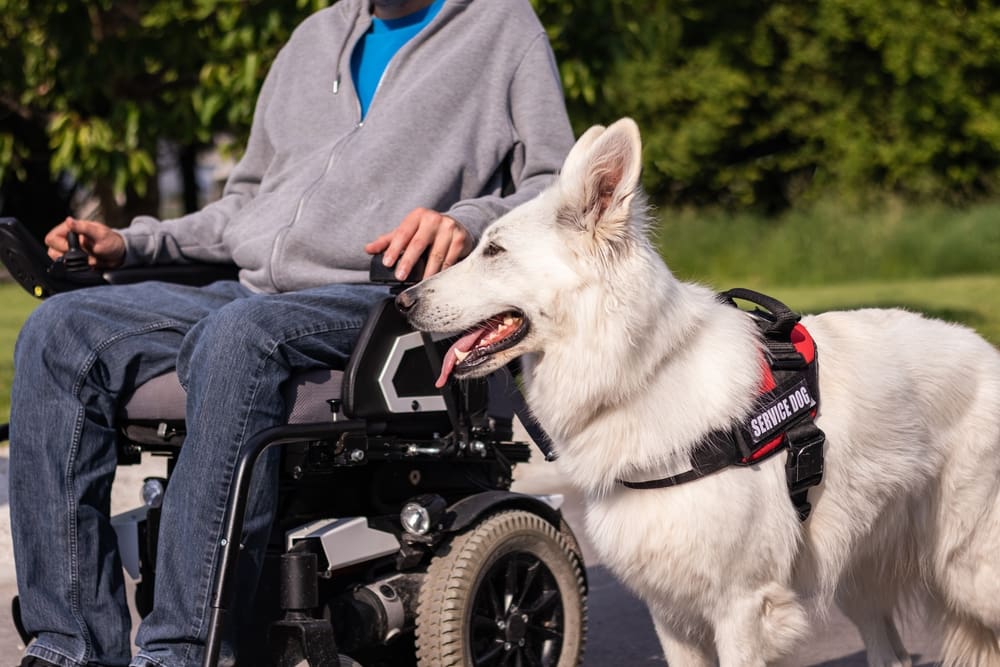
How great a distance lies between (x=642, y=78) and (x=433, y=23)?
22.5 m

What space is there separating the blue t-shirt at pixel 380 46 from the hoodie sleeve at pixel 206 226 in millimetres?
330

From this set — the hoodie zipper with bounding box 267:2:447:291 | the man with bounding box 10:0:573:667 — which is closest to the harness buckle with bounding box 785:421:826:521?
the man with bounding box 10:0:573:667

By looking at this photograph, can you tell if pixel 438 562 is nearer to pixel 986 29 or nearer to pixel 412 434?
pixel 412 434

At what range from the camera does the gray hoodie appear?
3.45 meters

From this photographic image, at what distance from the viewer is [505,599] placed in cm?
338

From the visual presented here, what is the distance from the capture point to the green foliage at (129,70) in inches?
328

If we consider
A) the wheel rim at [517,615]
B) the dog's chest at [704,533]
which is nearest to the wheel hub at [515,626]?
the wheel rim at [517,615]

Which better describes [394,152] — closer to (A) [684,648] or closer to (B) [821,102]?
(A) [684,648]

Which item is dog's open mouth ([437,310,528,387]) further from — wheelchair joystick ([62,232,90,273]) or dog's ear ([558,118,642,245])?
wheelchair joystick ([62,232,90,273])

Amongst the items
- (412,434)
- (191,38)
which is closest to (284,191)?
(412,434)

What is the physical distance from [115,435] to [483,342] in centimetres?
103

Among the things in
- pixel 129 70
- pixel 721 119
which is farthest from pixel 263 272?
pixel 721 119

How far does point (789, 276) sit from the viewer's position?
1750 centimetres

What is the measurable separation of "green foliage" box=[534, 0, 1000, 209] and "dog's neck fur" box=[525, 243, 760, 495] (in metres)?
18.8
